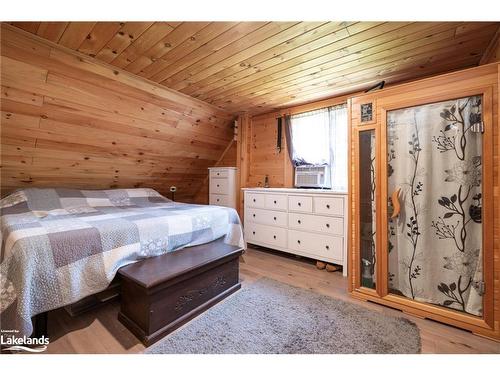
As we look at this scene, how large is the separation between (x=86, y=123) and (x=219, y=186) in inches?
76.7

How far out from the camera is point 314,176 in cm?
302

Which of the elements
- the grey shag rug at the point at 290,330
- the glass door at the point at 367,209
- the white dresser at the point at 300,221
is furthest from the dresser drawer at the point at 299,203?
the grey shag rug at the point at 290,330

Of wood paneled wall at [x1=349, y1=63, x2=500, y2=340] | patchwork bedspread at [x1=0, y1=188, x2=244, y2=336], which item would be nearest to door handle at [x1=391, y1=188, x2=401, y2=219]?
wood paneled wall at [x1=349, y1=63, x2=500, y2=340]

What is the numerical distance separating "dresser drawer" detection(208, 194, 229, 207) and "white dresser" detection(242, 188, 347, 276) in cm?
40

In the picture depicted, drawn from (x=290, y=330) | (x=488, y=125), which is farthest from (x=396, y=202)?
(x=290, y=330)

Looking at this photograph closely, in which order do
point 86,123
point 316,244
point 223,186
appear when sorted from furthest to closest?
point 223,186 → point 316,244 → point 86,123

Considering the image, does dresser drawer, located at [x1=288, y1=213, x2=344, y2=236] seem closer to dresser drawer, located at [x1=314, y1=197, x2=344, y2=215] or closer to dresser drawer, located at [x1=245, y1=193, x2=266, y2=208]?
dresser drawer, located at [x1=314, y1=197, x2=344, y2=215]

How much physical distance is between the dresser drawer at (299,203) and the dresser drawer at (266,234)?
341 millimetres

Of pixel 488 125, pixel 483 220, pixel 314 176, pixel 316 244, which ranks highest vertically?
pixel 488 125

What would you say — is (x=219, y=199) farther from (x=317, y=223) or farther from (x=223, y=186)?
(x=317, y=223)

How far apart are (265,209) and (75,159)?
96.8 inches

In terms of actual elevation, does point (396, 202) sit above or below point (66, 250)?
above

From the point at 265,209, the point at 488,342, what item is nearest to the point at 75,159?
the point at 265,209

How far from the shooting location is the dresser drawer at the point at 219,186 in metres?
3.65
